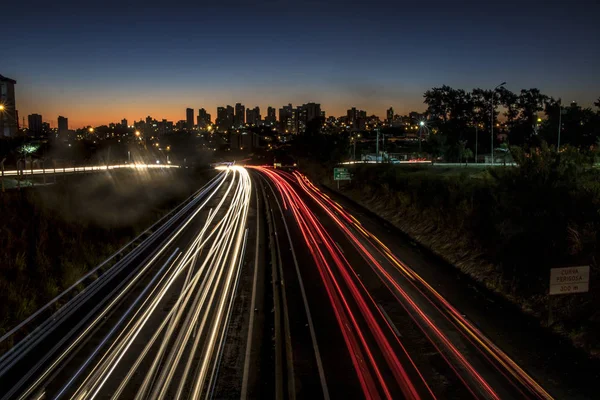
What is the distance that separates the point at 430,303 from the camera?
51.7ft

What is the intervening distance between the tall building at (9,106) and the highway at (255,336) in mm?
67633

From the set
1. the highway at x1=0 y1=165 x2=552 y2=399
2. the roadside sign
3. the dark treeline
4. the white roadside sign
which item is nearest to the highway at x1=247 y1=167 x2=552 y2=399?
the highway at x1=0 y1=165 x2=552 y2=399

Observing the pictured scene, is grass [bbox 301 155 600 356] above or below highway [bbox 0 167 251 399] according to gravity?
above

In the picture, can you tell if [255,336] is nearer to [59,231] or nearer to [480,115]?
[59,231]

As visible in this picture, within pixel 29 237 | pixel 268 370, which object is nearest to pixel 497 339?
pixel 268 370

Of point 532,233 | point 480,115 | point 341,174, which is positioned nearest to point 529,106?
point 480,115

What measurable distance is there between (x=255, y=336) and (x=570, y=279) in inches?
343

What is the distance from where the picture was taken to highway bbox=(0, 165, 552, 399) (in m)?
10.2

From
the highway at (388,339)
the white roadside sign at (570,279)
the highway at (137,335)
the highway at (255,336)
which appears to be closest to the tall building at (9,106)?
the highway at (255,336)

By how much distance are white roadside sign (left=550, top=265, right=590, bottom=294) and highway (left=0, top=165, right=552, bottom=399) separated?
7.89 feet

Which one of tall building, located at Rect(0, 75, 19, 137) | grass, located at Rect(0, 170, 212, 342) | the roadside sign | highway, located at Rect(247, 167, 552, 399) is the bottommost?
highway, located at Rect(247, 167, 552, 399)

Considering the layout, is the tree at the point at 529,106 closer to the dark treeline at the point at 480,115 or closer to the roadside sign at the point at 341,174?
the dark treeline at the point at 480,115

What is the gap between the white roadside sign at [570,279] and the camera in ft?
40.5

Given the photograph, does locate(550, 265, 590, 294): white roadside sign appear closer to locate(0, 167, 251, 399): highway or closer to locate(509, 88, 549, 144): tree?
locate(0, 167, 251, 399): highway
